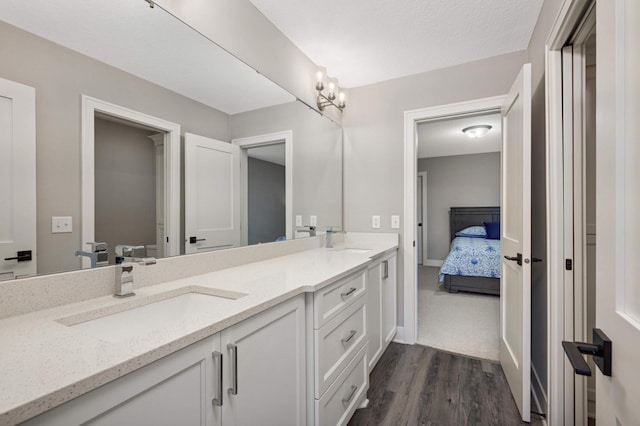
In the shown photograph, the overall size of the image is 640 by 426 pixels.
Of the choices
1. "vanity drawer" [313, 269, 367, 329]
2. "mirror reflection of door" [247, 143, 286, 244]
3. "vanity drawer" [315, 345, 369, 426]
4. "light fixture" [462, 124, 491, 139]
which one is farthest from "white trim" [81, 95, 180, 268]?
"light fixture" [462, 124, 491, 139]

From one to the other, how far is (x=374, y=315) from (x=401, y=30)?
77.6 inches

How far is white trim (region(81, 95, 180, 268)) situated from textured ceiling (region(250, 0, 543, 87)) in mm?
1089

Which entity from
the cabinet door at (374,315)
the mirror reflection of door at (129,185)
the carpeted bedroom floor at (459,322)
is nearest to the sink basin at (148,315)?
the mirror reflection of door at (129,185)

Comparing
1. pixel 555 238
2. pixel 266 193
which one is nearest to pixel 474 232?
pixel 555 238

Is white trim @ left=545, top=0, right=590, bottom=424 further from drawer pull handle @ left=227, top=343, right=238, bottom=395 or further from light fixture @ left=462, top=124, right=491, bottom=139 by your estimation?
light fixture @ left=462, top=124, right=491, bottom=139

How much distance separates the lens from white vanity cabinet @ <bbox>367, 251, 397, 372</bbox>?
2008 mm

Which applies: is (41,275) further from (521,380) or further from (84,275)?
(521,380)

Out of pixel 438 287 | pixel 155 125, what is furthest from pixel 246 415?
pixel 438 287

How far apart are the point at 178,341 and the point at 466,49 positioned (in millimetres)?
2646

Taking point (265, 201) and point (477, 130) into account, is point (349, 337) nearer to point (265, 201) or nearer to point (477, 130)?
point (265, 201)

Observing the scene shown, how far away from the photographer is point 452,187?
6.36m

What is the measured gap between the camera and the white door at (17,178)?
0.85m

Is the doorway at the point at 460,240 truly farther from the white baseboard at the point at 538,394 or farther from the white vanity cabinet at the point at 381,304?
the white vanity cabinet at the point at 381,304

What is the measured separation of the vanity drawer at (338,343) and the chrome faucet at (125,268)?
0.71m
